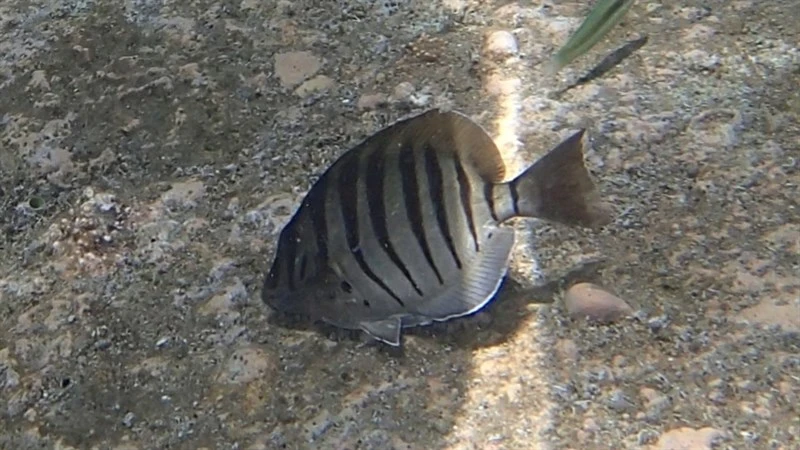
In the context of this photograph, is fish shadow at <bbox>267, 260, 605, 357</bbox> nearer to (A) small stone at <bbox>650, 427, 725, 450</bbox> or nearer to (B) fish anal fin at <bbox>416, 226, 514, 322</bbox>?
(B) fish anal fin at <bbox>416, 226, 514, 322</bbox>

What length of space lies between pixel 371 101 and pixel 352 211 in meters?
0.89

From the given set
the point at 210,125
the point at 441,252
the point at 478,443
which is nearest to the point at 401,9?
the point at 210,125

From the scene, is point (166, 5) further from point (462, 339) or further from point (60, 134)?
A: point (462, 339)

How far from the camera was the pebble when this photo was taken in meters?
1.93

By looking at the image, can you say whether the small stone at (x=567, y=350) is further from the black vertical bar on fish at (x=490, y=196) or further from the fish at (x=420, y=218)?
the black vertical bar on fish at (x=490, y=196)

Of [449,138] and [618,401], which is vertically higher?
[449,138]

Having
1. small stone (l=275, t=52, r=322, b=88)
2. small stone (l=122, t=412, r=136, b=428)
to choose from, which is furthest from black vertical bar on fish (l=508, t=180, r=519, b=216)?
small stone (l=275, t=52, r=322, b=88)

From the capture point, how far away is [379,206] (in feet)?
5.66

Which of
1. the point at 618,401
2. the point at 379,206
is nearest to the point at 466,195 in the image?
the point at 379,206

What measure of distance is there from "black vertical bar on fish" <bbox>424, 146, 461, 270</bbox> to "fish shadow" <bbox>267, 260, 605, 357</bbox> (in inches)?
10.1

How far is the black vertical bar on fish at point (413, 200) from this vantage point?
5.65 ft

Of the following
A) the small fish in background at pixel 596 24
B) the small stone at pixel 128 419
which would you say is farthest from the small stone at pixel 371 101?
the small stone at pixel 128 419

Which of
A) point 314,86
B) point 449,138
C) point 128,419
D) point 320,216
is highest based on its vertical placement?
point 449,138

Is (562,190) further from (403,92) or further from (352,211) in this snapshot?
(403,92)
